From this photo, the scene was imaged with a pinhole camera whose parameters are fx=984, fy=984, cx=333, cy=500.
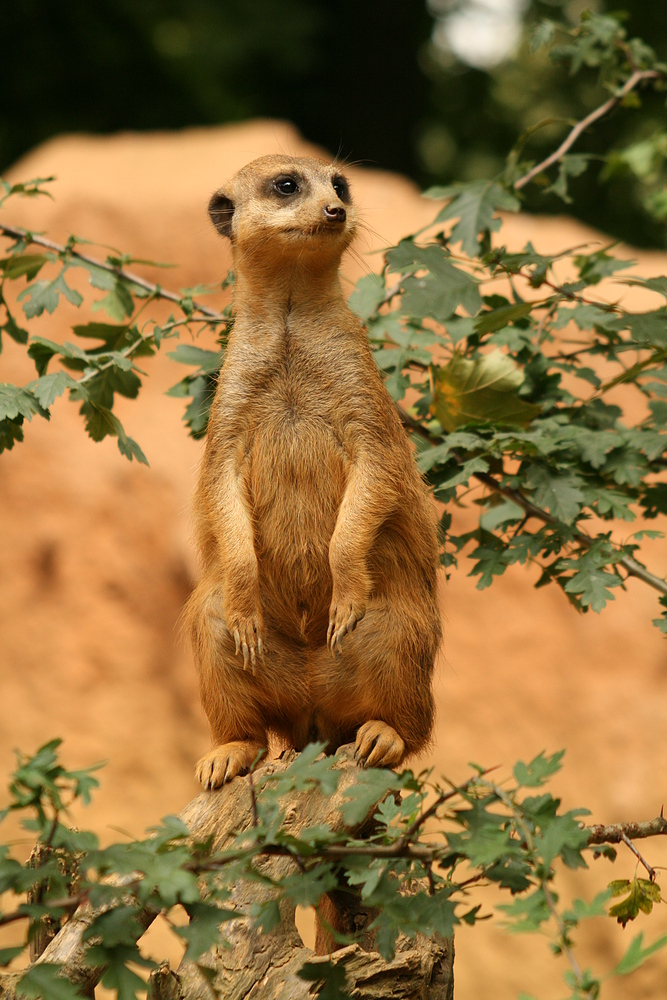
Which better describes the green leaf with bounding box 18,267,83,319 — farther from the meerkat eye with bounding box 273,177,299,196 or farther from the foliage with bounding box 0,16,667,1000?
the meerkat eye with bounding box 273,177,299,196

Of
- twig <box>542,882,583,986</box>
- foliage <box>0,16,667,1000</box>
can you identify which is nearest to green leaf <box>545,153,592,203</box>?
foliage <box>0,16,667,1000</box>

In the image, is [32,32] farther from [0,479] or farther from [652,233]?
[652,233]

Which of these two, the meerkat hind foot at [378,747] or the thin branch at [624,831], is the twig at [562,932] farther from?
the meerkat hind foot at [378,747]

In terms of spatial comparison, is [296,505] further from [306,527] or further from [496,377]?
[496,377]

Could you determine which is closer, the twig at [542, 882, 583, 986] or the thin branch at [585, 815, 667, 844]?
the twig at [542, 882, 583, 986]

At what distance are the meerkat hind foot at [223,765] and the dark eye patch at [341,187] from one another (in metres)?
1.73

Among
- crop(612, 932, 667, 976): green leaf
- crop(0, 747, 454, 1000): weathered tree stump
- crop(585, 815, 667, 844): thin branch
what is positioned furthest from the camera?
crop(0, 747, 454, 1000): weathered tree stump

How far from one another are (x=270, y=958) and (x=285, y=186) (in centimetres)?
215

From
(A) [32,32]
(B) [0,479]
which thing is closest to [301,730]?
(B) [0,479]

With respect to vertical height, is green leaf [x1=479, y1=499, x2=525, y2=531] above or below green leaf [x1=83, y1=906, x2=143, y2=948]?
above

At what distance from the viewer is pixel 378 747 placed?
2.60m

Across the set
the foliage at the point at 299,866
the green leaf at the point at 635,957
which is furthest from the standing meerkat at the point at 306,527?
the green leaf at the point at 635,957

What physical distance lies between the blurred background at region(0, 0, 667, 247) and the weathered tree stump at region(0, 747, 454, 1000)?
6.34 m

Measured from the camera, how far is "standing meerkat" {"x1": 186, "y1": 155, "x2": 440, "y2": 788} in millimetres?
2713
